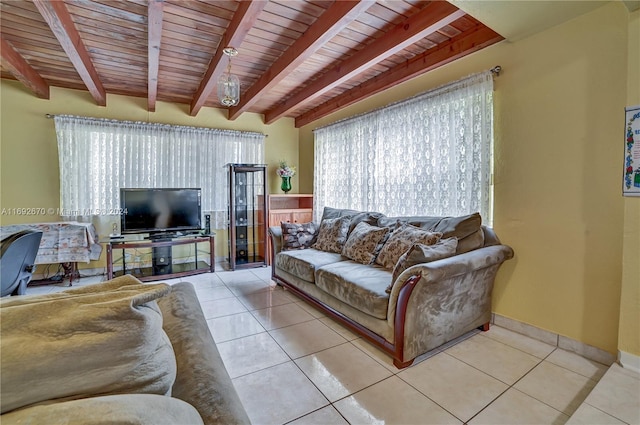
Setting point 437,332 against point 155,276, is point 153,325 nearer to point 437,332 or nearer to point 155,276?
point 437,332

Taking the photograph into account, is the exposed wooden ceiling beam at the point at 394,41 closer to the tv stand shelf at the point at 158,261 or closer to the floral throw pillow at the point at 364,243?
the floral throw pillow at the point at 364,243

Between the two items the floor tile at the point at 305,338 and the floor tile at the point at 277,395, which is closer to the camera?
the floor tile at the point at 277,395

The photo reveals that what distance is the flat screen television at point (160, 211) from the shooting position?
12.9 feet

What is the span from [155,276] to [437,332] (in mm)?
3665

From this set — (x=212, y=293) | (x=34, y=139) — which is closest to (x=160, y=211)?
A: (x=212, y=293)

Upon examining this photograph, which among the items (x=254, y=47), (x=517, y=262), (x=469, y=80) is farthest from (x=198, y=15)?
(x=517, y=262)

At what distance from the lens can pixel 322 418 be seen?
151cm

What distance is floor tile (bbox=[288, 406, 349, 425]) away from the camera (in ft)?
4.84

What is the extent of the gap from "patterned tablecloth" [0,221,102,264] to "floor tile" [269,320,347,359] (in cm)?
288

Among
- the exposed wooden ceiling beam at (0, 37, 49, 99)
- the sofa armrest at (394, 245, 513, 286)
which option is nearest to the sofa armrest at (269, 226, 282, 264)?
the sofa armrest at (394, 245, 513, 286)

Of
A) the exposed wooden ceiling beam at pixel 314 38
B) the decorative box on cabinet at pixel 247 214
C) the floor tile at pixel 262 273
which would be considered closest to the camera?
the exposed wooden ceiling beam at pixel 314 38

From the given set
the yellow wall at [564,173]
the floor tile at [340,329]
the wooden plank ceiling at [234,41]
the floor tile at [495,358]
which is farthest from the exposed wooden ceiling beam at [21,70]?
the floor tile at [495,358]

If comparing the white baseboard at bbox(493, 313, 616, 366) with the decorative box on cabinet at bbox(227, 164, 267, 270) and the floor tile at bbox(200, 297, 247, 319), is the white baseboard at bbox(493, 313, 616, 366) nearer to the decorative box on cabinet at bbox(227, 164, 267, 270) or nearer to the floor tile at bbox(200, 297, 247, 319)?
the floor tile at bbox(200, 297, 247, 319)

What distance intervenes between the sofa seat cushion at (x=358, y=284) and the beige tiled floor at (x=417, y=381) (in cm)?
33
